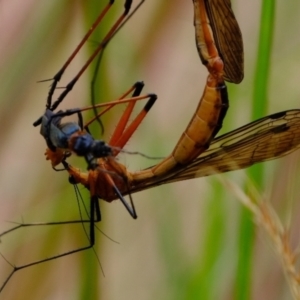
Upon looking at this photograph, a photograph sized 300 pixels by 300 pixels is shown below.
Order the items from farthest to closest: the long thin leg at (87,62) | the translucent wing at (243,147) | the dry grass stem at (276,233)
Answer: the translucent wing at (243,147)
the long thin leg at (87,62)
the dry grass stem at (276,233)

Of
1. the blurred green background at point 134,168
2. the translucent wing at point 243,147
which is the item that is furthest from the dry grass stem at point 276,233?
the translucent wing at point 243,147

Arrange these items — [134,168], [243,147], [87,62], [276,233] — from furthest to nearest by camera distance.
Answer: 1. [134,168]
2. [243,147]
3. [87,62]
4. [276,233]

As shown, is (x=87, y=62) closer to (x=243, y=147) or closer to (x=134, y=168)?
(x=243, y=147)

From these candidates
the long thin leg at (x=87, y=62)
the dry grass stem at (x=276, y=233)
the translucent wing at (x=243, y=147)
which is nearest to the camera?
the dry grass stem at (x=276, y=233)

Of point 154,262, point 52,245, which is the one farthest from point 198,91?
point 52,245

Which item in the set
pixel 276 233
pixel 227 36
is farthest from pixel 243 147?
pixel 276 233

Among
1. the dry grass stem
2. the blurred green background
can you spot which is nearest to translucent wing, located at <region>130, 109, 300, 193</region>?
the blurred green background

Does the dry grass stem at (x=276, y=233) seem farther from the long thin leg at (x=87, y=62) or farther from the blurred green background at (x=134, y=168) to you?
the long thin leg at (x=87, y=62)
